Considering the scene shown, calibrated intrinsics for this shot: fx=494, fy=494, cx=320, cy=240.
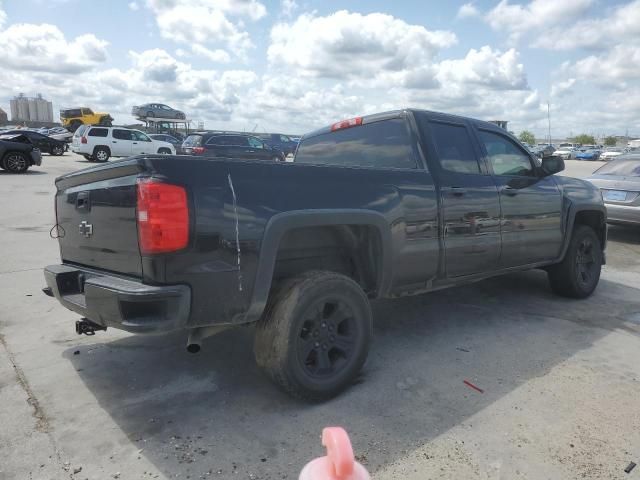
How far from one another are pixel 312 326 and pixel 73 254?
173 centimetres

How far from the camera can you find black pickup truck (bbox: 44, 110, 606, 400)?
8.29 ft

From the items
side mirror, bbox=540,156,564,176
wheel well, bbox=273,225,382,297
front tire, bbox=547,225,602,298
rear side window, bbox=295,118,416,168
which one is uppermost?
rear side window, bbox=295,118,416,168

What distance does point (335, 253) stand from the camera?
3.49 metres

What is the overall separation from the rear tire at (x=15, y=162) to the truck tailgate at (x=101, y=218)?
16770 mm

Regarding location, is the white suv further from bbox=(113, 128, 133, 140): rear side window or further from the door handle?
the door handle

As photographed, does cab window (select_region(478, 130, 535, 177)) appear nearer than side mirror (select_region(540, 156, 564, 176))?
Yes

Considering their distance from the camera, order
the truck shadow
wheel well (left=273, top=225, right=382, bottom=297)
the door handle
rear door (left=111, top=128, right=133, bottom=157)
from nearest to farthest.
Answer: the truck shadow
wheel well (left=273, top=225, right=382, bottom=297)
the door handle
rear door (left=111, top=128, right=133, bottom=157)

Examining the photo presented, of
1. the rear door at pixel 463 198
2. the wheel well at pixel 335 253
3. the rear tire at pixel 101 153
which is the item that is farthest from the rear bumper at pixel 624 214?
the rear tire at pixel 101 153

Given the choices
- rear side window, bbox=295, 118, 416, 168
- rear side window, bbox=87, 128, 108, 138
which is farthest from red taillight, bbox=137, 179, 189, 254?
rear side window, bbox=87, 128, 108, 138

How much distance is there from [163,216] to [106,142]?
2382 centimetres

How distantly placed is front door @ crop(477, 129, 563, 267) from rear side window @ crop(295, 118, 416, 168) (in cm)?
96

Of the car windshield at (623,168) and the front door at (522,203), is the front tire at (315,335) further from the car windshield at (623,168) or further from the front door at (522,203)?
the car windshield at (623,168)

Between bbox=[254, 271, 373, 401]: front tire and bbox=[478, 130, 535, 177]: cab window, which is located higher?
bbox=[478, 130, 535, 177]: cab window

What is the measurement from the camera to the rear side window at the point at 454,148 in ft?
13.3
